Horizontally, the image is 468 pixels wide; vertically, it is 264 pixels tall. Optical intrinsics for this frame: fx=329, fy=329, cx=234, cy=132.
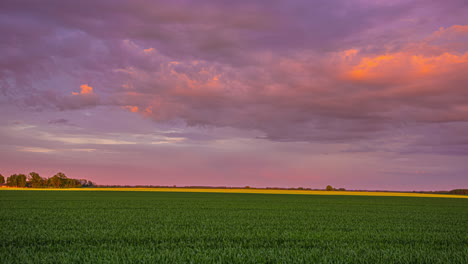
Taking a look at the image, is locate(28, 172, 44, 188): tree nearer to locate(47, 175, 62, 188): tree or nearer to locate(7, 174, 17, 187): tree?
locate(47, 175, 62, 188): tree

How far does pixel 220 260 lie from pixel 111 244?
4847 millimetres

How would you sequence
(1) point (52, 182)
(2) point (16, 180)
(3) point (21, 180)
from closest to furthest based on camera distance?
(1) point (52, 182)
(3) point (21, 180)
(2) point (16, 180)

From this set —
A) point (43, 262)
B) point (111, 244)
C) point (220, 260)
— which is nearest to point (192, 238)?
point (111, 244)

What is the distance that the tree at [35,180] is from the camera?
452 ft

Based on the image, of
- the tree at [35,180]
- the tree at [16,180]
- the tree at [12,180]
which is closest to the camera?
the tree at [35,180]

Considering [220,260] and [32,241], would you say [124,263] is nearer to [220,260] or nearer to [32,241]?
[220,260]

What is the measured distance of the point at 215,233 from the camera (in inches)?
589

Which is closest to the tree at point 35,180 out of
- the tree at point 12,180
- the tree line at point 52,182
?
the tree line at point 52,182

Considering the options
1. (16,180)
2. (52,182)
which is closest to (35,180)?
(52,182)

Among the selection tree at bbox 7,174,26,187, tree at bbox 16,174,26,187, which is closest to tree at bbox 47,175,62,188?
tree at bbox 16,174,26,187

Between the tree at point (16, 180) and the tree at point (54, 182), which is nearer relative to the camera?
the tree at point (54, 182)

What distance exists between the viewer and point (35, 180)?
141m

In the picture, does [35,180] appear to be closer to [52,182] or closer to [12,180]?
[52,182]

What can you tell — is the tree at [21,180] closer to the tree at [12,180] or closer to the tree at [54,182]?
the tree at [12,180]
